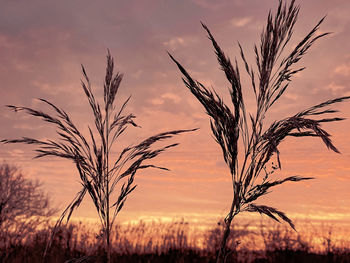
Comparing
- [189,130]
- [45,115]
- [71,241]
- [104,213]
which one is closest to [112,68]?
[45,115]

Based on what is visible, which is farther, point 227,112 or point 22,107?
point 22,107

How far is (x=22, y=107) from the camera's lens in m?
4.16

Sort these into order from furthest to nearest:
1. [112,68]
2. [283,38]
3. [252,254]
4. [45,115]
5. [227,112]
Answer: [252,254] < [112,68] < [45,115] < [283,38] < [227,112]

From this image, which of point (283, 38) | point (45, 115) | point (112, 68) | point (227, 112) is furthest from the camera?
point (112, 68)

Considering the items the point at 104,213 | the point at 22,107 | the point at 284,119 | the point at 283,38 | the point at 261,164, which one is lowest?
the point at 104,213

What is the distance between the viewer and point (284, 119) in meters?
3.52

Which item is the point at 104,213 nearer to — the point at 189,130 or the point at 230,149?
the point at 189,130

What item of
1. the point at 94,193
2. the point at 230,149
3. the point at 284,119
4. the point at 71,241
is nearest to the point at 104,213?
the point at 94,193

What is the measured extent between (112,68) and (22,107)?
1074 millimetres

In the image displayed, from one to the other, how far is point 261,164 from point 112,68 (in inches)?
81.8

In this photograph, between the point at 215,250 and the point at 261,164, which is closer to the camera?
the point at 261,164

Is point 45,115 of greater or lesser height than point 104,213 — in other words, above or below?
above

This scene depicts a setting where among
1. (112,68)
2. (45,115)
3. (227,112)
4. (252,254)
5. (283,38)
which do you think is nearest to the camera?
(227,112)

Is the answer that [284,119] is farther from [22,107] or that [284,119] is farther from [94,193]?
[22,107]
